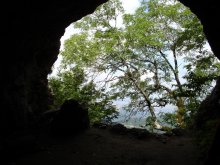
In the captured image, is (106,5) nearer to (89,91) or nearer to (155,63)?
(155,63)

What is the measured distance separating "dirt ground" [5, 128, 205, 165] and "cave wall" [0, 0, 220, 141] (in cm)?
211

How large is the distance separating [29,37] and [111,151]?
656 cm

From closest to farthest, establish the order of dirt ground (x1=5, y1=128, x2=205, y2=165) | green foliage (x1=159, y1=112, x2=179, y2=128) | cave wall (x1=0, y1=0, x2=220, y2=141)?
dirt ground (x1=5, y1=128, x2=205, y2=165), cave wall (x1=0, y1=0, x2=220, y2=141), green foliage (x1=159, y1=112, x2=179, y2=128)

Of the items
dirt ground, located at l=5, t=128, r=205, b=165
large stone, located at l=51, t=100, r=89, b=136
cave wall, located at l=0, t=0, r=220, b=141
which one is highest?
cave wall, located at l=0, t=0, r=220, b=141

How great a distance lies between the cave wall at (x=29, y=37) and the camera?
995cm

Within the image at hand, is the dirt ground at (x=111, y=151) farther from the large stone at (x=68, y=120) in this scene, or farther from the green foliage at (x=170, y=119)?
the green foliage at (x=170, y=119)

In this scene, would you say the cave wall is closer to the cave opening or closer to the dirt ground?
the cave opening

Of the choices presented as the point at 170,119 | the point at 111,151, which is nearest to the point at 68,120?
the point at 111,151

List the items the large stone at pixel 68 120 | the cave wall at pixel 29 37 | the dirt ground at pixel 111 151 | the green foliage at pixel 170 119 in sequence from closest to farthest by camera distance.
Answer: the dirt ground at pixel 111 151
the cave wall at pixel 29 37
the large stone at pixel 68 120
the green foliage at pixel 170 119

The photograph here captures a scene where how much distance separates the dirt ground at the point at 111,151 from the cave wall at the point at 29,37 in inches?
83.0

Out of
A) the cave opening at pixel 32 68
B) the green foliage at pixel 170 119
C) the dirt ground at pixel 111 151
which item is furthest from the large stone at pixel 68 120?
the green foliage at pixel 170 119

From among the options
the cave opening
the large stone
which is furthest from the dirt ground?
the large stone

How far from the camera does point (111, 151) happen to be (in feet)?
32.3

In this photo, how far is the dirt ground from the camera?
847 centimetres
